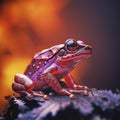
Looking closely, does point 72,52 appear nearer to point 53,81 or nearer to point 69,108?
point 53,81

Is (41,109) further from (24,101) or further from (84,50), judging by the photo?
(84,50)

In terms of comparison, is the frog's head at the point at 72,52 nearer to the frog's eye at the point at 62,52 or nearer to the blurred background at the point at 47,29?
the frog's eye at the point at 62,52

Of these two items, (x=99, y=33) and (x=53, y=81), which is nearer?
(x=53, y=81)

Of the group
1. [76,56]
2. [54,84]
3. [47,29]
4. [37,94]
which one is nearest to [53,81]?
[54,84]

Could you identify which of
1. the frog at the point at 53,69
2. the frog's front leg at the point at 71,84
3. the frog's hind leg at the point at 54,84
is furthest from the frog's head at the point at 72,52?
the frog's front leg at the point at 71,84

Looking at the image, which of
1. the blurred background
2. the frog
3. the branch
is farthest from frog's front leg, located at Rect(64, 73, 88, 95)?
the blurred background

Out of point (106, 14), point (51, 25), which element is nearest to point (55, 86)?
point (51, 25)
